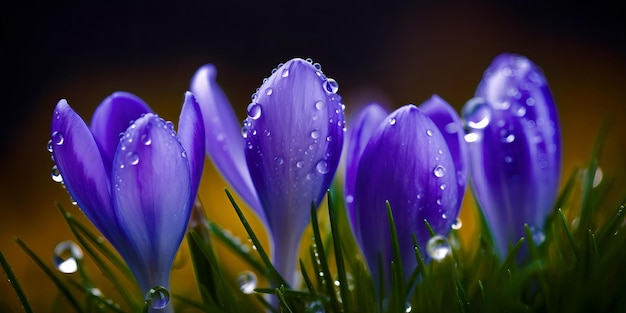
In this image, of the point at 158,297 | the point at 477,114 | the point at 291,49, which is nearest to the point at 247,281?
the point at 158,297

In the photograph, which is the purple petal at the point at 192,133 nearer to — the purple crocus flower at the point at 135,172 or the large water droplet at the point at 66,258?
the purple crocus flower at the point at 135,172

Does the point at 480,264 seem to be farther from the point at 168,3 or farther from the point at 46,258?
the point at 168,3

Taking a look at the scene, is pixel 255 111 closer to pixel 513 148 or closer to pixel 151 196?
pixel 151 196

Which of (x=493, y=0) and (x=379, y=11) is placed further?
(x=379, y=11)

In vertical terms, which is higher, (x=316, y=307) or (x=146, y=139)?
(x=146, y=139)

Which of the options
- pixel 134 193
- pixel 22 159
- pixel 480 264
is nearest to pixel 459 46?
pixel 22 159

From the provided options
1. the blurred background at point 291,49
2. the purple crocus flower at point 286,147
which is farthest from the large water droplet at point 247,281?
the blurred background at point 291,49
